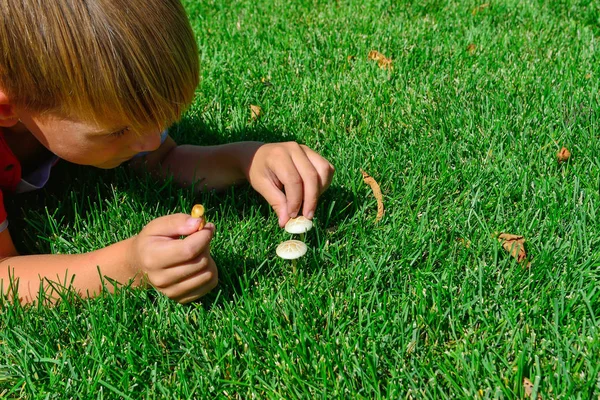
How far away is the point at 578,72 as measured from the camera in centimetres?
322

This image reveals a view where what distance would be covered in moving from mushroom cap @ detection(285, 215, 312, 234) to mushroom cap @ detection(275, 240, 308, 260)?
5cm

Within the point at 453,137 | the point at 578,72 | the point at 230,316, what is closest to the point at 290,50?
the point at 453,137

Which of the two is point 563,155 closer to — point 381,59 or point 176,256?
point 381,59

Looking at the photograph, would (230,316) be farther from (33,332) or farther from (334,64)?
(334,64)

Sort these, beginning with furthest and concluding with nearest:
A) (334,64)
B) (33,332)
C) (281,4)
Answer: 1. (281,4)
2. (334,64)
3. (33,332)

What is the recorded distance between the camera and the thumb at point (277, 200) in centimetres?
206

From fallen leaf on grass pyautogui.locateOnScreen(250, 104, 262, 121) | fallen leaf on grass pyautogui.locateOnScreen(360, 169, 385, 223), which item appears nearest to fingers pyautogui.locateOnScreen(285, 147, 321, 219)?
fallen leaf on grass pyautogui.locateOnScreen(360, 169, 385, 223)

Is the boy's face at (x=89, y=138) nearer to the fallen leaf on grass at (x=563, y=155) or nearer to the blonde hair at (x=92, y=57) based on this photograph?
the blonde hair at (x=92, y=57)

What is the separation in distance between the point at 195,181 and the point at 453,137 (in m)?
1.13

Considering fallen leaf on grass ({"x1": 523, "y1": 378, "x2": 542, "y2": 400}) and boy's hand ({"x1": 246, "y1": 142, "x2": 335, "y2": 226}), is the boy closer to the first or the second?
boy's hand ({"x1": 246, "y1": 142, "x2": 335, "y2": 226})

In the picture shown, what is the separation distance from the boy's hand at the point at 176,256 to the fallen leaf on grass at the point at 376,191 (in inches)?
28.9

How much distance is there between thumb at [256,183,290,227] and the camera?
2.06 m

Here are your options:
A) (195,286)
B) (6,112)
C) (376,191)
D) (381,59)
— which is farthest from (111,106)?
(381,59)

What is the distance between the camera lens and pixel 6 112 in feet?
5.94
